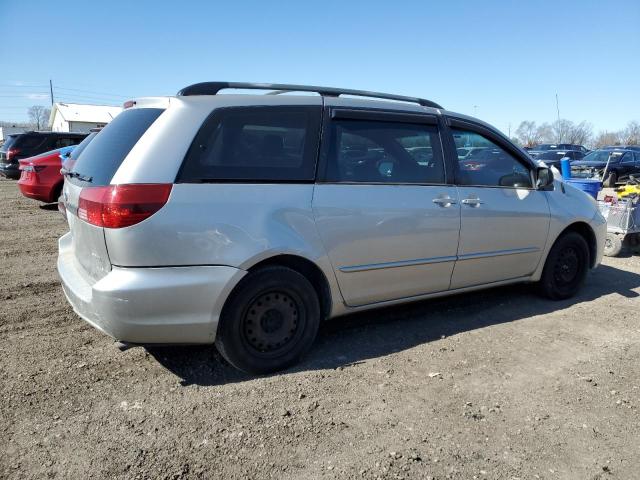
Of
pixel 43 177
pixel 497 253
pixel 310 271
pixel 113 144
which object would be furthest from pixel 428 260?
pixel 43 177

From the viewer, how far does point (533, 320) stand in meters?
4.50

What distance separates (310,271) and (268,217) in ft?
1.86

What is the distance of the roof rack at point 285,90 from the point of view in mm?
3311

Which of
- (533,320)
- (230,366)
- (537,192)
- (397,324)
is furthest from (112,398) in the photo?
(537,192)

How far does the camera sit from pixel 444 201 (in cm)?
400

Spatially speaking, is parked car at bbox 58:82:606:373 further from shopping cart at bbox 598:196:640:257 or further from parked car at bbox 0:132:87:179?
parked car at bbox 0:132:87:179

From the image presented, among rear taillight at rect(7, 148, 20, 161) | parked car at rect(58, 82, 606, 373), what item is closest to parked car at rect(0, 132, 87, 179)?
rear taillight at rect(7, 148, 20, 161)

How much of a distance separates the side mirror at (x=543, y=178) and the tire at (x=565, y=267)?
24.0 inches

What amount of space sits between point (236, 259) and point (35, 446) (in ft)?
4.72

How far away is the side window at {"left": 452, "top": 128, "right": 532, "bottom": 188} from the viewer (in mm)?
4289

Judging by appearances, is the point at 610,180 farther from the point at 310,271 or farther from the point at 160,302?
the point at 160,302

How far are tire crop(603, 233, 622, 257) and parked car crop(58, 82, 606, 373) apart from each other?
136 inches

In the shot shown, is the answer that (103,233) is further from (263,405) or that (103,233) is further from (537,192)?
(537,192)

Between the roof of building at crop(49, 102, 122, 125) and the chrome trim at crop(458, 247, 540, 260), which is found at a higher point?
the roof of building at crop(49, 102, 122, 125)
